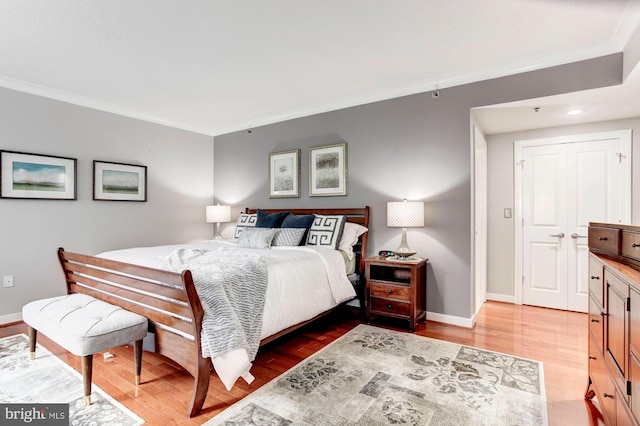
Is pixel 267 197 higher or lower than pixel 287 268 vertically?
higher

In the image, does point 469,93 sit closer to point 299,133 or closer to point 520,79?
point 520,79

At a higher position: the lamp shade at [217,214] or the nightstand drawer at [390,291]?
the lamp shade at [217,214]

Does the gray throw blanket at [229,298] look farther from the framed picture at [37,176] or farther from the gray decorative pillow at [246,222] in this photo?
the framed picture at [37,176]

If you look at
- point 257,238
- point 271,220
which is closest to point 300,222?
point 271,220

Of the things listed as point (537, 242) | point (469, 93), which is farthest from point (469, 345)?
point (469, 93)

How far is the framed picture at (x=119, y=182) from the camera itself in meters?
4.11

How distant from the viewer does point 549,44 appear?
2643 mm

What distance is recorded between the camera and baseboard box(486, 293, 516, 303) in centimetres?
422

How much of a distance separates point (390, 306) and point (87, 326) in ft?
8.31

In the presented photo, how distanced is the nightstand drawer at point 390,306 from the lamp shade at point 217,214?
9.18 ft

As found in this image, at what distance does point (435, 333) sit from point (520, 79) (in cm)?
251

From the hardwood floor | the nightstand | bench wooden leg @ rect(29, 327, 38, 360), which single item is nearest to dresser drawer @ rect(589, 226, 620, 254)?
the hardwood floor

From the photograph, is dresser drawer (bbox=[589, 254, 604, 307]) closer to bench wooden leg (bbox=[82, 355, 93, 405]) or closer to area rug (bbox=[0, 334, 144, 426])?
area rug (bbox=[0, 334, 144, 426])

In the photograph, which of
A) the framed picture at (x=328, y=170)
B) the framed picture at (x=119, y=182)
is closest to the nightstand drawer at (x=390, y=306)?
the framed picture at (x=328, y=170)
